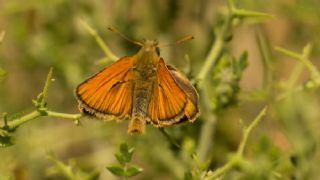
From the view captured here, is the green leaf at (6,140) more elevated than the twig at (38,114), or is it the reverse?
the twig at (38,114)

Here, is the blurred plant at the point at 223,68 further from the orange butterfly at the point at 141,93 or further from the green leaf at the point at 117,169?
the green leaf at the point at 117,169

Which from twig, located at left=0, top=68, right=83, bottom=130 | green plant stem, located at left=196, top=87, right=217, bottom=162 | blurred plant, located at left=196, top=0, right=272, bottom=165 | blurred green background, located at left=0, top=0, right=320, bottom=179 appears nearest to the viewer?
twig, located at left=0, top=68, right=83, bottom=130

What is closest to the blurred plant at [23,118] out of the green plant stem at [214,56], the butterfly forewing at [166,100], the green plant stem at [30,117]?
the green plant stem at [30,117]

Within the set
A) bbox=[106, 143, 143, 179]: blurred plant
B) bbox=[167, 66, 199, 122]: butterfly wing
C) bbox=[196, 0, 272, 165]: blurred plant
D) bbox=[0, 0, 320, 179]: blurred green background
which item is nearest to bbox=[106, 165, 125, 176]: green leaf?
bbox=[106, 143, 143, 179]: blurred plant

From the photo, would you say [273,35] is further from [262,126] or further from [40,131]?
[40,131]

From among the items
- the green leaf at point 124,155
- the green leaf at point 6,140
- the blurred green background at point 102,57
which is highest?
the green leaf at point 6,140

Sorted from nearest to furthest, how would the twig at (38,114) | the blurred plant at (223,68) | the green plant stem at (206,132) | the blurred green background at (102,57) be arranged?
the twig at (38,114), the blurred plant at (223,68), the green plant stem at (206,132), the blurred green background at (102,57)

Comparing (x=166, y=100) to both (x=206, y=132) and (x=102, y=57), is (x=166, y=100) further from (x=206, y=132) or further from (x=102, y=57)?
(x=102, y=57)

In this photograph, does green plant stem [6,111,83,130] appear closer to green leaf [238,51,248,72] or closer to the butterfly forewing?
the butterfly forewing
